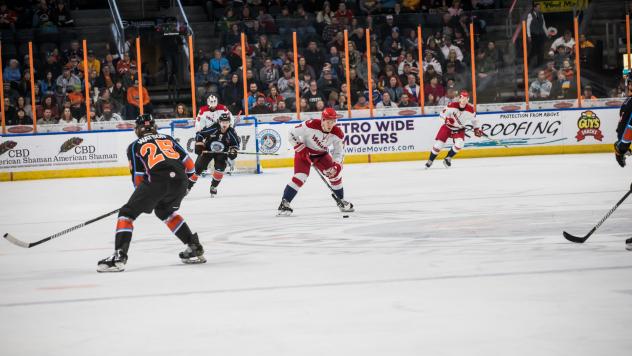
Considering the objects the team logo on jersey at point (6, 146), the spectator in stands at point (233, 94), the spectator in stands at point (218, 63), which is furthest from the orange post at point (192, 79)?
the team logo on jersey at point (6, 146)

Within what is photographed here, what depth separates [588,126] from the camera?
17703 mm

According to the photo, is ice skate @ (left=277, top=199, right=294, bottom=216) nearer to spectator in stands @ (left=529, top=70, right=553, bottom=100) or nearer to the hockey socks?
the hockey socks

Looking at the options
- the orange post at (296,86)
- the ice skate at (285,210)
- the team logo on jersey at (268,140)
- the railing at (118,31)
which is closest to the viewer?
the ice skate at (285,210)

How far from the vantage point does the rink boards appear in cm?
1645

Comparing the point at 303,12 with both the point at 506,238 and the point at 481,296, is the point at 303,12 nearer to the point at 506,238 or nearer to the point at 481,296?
the point at 506,238

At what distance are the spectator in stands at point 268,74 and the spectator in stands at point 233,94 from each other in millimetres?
434

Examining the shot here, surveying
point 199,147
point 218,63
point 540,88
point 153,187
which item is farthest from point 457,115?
point 153,187

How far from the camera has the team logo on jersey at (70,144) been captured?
16484 mm

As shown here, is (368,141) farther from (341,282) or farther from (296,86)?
(341,282)

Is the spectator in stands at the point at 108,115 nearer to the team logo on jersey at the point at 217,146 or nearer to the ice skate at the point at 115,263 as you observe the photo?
the team logo on jersey at the point at 217,146

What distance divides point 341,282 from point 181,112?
1147 cm

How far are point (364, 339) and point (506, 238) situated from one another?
3432 millimetres

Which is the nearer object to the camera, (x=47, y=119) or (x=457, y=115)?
(x=457, y=115)

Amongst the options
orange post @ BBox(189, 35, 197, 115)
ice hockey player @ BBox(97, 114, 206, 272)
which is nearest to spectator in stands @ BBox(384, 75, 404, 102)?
orange post @ BBox(189, 35, 197, 115)
